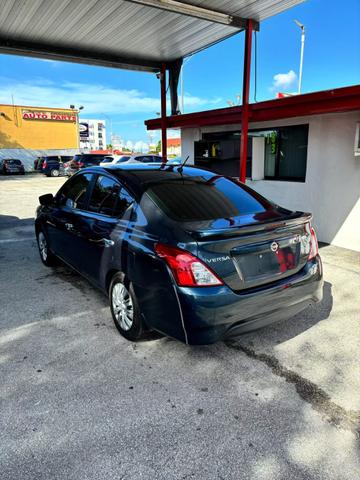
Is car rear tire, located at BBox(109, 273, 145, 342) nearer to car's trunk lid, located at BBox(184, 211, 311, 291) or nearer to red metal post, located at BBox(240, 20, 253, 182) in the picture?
car's trunk lid, located at BBox(184, 211, 311, 291)

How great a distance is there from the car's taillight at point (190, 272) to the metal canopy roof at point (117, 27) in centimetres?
462

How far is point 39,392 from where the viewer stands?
2594 mm

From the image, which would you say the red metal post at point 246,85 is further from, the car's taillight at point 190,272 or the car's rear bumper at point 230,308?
the car's taillight at point 190,272

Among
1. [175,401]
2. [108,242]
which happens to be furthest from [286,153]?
[175,401]

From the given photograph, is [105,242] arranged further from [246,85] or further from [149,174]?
[246,85]

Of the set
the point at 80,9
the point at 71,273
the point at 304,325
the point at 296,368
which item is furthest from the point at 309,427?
the point at 80,9

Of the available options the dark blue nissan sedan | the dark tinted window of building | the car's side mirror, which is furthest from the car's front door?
the dark tinted window of building

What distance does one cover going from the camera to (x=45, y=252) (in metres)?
5.42

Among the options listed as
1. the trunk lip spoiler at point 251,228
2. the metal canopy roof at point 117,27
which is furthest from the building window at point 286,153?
the trunk lip spoiler at point 251,228

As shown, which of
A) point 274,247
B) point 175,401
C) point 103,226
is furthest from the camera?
point 103,226

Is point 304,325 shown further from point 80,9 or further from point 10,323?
point 80,9

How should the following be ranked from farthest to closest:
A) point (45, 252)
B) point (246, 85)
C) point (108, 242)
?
1. point (246, 85)
2. point (45, 252)
3. point (108, 242)

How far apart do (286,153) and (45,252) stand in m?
5.22

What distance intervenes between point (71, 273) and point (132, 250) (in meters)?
2.53
